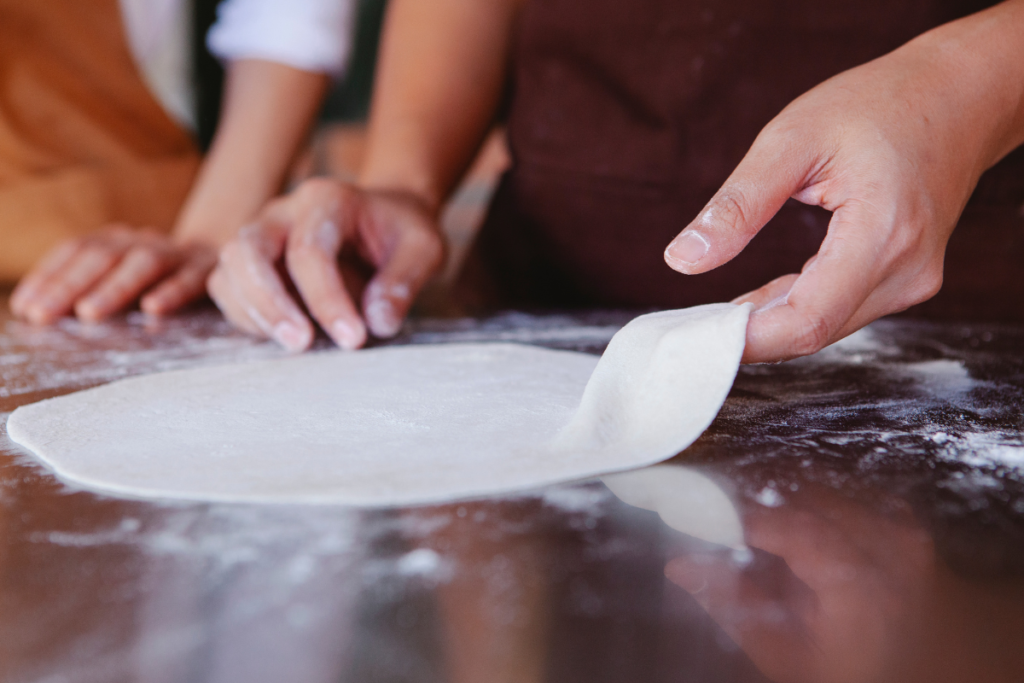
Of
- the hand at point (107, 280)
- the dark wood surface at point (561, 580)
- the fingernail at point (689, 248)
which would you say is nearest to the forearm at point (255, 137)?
the hand at point (107, 280)

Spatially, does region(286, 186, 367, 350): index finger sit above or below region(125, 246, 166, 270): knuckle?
above

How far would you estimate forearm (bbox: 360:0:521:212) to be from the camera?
134 cm

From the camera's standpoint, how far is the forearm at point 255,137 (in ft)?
4.95

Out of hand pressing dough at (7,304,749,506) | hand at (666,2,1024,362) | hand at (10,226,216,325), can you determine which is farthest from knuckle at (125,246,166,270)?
hand at (666,2,1024,362)

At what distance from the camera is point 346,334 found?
893 millimetres

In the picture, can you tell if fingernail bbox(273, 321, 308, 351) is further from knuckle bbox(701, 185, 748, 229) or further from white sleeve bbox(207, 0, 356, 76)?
white sleeve bbox(207, 0, 356, 76)

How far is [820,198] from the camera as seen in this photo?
58 centimetres

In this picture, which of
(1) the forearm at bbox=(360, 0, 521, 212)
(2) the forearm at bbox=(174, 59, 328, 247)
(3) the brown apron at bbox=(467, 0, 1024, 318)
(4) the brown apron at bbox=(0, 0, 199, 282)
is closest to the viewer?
(3) the brown apron at bbox=(467, 0, 1024, 318)

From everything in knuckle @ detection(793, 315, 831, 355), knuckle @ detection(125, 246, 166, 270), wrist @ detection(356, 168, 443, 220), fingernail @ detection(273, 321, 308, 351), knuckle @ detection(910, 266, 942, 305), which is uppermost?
knuckle @ detection(910, 266, 942, 305)

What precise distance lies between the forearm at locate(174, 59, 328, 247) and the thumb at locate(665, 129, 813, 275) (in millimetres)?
1172

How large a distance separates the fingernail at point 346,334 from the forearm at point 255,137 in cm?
70

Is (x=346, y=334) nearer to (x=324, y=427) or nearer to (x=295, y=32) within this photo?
(x=324, y=427)

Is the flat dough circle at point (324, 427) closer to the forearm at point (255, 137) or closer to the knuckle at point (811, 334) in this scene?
the knuckle at point (811, 334)

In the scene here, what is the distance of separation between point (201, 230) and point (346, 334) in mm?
708
